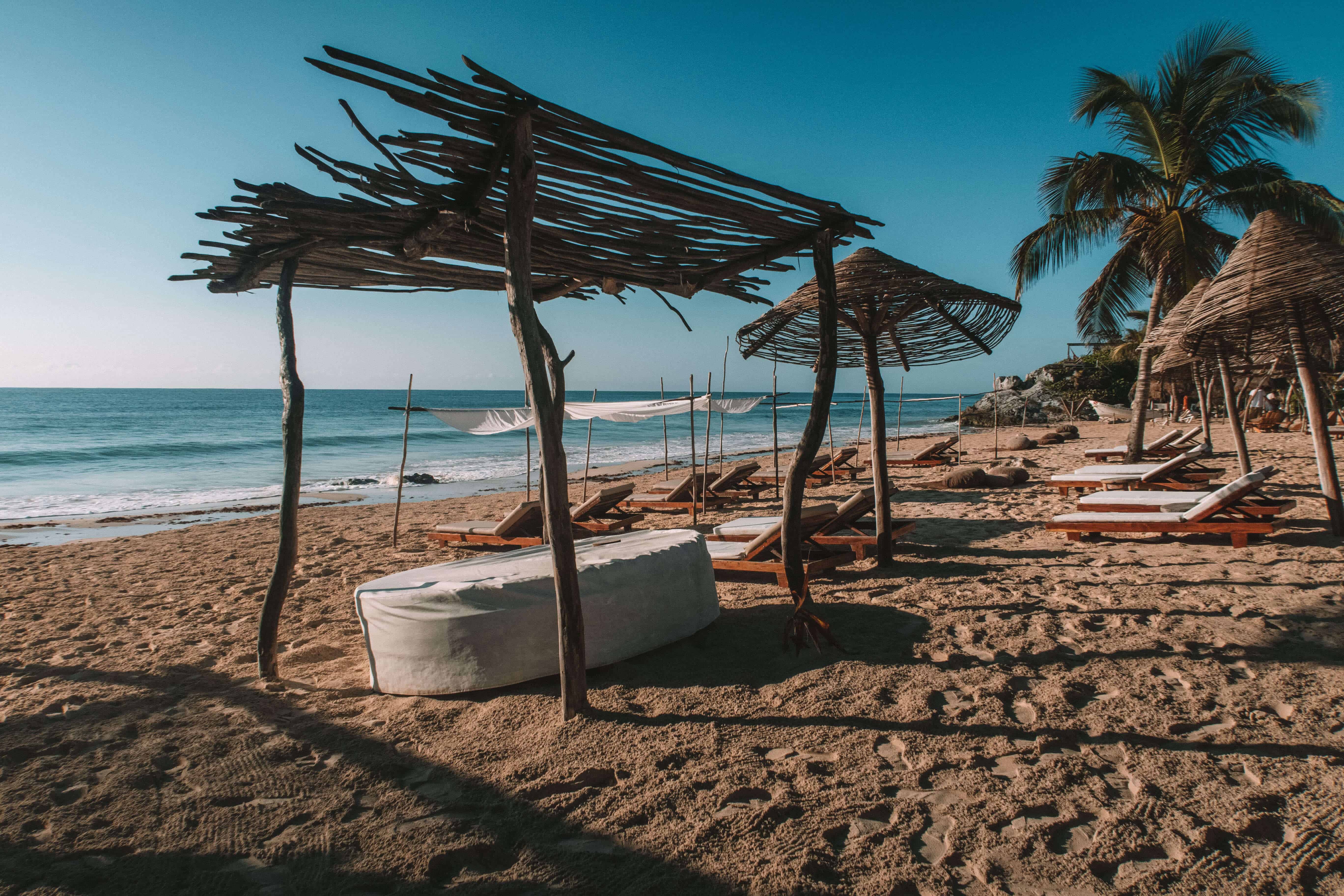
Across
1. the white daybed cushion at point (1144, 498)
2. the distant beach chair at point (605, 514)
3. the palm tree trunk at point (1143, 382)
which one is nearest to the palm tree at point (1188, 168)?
the palm tree trunk at point (1143, 382)

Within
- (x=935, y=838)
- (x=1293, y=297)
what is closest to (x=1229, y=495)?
(x=1293, y=297)

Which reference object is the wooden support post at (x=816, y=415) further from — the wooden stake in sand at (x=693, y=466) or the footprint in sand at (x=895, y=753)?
the wooden stake in sand at (x=693, y=466)

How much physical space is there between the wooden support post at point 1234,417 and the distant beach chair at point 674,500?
635 cm

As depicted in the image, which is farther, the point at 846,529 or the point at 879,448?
the point at 846,529

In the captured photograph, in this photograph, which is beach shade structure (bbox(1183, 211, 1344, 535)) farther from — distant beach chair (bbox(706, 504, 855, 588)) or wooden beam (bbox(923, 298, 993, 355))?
distant beach chair (bbox(706, 504, 855, 588))

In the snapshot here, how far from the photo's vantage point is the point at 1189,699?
286cm

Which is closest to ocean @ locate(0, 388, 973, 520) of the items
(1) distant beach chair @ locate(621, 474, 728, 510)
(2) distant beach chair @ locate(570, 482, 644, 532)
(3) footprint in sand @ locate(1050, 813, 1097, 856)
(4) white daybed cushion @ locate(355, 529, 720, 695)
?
(1) distant beach chair @ locate(621, 474, 728, 510)

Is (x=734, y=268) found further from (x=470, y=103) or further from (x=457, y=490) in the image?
(x=457, y=490)

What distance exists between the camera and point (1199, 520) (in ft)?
18.3

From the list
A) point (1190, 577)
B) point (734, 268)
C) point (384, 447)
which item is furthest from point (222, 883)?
point (384, 447)

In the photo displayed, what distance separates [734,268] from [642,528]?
17.5 feet

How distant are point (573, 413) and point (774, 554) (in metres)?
4.73

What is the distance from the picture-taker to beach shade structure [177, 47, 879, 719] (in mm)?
2557

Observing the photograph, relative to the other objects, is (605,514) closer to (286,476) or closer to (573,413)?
(573,413)
